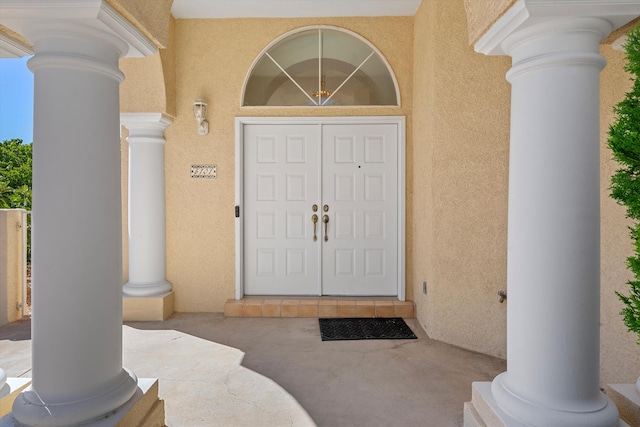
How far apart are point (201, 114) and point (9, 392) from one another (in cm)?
332

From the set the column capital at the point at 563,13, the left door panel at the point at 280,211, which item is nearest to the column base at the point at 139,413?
the column capital at the point at 563,13

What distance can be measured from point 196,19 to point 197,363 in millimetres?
3802

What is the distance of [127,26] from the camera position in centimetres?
183

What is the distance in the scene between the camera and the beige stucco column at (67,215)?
171cm

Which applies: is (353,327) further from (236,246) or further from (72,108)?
(72,108)

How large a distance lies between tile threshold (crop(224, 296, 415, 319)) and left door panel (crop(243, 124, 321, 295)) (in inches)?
11.8

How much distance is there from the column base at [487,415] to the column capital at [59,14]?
239cm

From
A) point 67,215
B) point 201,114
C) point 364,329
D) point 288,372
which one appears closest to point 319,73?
point 201,114

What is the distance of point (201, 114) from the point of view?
15.3 ft

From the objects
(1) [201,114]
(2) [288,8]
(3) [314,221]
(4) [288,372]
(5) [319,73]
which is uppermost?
(2) [288,8]

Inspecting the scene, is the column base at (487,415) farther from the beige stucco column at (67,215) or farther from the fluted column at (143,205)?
the fluted column at (143,205)

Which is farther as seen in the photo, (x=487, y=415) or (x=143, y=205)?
(x=143, y=205)

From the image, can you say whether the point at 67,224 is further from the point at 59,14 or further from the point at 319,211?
the point at 319,211

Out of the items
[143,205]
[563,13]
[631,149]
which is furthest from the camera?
[143,205]
